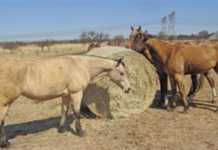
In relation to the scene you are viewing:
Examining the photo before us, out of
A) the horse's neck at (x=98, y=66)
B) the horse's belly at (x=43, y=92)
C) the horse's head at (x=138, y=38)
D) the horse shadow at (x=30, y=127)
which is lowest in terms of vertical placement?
the horse shadow at (x=30, y=127)

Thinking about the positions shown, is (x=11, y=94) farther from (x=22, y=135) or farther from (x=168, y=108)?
(x=168, y=108)

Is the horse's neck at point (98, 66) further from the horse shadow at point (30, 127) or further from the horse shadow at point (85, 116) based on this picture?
the horse shadow at point (30, 127)

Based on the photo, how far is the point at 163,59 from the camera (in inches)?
369

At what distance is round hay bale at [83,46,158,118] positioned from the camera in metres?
8.66

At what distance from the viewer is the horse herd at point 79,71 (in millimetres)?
6867

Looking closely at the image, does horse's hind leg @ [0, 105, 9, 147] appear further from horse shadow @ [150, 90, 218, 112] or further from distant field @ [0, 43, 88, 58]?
distant field @ [0, 43, 88, 58]

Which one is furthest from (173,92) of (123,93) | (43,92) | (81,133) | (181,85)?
(43,92)

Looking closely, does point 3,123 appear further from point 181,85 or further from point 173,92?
point 173,92

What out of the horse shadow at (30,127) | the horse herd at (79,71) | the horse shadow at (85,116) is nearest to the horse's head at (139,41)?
the horse herd at (79,71)

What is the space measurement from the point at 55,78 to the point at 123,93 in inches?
79.8

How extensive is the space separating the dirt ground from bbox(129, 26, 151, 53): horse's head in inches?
56.6

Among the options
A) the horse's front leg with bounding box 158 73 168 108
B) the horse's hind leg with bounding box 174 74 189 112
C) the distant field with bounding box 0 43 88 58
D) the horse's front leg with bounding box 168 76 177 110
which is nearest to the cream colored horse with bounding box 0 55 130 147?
the horse's hind leg with bounding box 174 74 189 112

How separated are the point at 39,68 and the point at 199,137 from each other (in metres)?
3.00

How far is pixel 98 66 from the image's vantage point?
7.74 m
